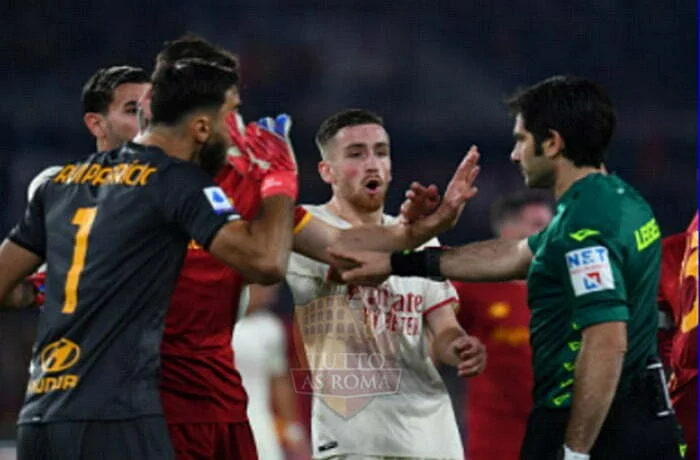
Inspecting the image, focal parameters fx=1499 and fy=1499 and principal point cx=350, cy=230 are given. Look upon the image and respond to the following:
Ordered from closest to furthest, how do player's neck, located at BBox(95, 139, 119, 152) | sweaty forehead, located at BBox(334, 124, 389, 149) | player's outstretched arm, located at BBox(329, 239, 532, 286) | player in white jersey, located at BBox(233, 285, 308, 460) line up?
player's outstretched arm, located at BBox(329, 239, 532, 286)
player's neck, located at BBox(95, 139, 119, 152)
sweaty forehead, located at BBox(334, 124, 389, 149)
player in white jersey, located at BBox(233, 285, 308, 460)

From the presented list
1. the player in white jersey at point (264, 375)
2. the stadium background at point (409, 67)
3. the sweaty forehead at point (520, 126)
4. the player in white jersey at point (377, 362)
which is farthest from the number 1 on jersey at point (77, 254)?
the stadium background at point (409, 67)

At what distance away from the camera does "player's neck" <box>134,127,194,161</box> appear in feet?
14.5

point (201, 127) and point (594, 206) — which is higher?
point (201, 127)

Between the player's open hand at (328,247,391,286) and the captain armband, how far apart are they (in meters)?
0.05

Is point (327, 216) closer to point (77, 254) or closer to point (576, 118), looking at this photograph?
point (576, 118)

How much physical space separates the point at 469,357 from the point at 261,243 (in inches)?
57.3

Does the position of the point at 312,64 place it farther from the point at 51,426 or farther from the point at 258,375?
the point at 51,426

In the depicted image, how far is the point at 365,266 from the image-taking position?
5.37 metres

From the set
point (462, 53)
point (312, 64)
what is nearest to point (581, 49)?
point (462, 53)

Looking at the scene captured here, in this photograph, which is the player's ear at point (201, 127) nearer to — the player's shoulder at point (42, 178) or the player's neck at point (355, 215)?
the player's shoulder at point (42, 178)

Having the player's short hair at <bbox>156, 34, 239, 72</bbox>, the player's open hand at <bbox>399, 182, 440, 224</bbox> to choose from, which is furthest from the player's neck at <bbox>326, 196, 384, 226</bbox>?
the player's short hair at <bbox>156, 34, 239, 72</bbox>

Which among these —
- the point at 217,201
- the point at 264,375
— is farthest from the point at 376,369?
the point at 264,375

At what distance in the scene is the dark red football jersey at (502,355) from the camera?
7406 millimetres

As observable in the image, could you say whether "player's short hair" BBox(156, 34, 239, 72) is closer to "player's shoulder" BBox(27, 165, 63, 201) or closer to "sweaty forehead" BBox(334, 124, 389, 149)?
"player's shoulder" BBox(27, 165, 63, 201)
